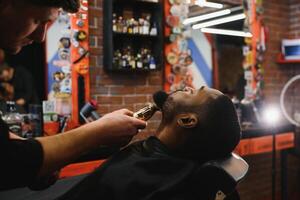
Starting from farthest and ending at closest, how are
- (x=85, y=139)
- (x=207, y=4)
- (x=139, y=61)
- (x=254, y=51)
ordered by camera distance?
1. (x=254, y=51)
2. (x=207, y=4)
3. (x=139, y=61)
4. (x=85, y=139)

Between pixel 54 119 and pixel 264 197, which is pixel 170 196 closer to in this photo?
pixel 54 119

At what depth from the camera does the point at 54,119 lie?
2758 millimetres

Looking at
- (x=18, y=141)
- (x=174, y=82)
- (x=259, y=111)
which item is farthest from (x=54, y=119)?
(x=259, y=111)

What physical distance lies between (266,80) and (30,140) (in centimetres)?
→ 362

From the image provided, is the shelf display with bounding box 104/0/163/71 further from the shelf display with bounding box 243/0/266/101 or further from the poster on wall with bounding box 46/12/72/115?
the shelf display with bounding box 243/0/266/101

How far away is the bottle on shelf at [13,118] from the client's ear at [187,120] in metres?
1.41

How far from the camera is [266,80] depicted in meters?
4.23

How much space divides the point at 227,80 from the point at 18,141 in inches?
121

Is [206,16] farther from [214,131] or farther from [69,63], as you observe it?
[214,131]

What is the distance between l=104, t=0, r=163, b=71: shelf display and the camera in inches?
117

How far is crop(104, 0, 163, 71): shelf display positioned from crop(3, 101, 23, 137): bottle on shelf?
84 cm

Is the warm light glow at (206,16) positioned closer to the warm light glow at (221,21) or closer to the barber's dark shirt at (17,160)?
the warm light glow at (221,21)

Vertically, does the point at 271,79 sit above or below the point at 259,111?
above

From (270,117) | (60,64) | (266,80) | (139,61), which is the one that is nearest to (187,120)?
(60,64)
